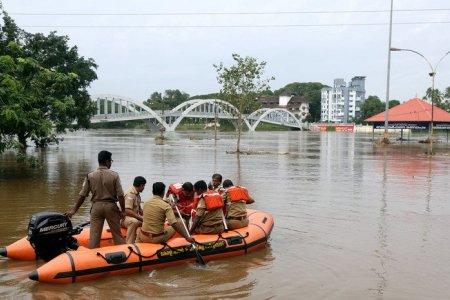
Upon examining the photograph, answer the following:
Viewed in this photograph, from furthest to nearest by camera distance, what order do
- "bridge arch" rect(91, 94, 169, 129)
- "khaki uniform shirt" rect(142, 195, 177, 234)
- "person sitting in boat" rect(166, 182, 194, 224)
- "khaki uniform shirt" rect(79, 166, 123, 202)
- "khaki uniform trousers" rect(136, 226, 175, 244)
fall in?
"bridge arch" rect(91, 94, 169, 129)
"person sitting in boat" rect(166, 182, 194, 224)
"khaki uniform trousers" rect(136, 226, 175, 244)
"khaki uniform shirt" rect(142, 195, 177, 234)
"khaki uniform shirt" rect(79, 166, 123, 202)

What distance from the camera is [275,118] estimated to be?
126 meters

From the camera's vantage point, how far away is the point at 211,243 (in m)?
7.64

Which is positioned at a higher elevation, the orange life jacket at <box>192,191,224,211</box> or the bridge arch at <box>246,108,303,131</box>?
the bridge arch at <box>246,108,303,131</box>

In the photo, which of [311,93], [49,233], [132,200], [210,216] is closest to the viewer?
[49,233]

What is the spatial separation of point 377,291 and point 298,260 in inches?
63.9

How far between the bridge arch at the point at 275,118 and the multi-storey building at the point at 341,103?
30553 millimetres

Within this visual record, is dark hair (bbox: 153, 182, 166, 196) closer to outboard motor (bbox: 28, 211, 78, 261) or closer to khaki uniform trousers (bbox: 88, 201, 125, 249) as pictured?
khaki uniform trousers (bbox: 88, 201, 125, 249)

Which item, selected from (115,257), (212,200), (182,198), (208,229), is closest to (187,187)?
(182,198)

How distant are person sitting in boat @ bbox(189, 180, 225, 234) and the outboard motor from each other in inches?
80.8

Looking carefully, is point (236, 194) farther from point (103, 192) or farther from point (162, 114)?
point (162, 114)

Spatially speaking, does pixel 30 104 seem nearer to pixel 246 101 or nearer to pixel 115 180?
pixel 115 180

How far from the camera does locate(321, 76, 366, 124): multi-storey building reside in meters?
156

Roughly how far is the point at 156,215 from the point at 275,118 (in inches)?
4717

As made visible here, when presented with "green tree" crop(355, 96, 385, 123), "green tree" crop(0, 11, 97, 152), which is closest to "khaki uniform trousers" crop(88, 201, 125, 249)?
"green tree" crop(0, 11, 97, 152)
